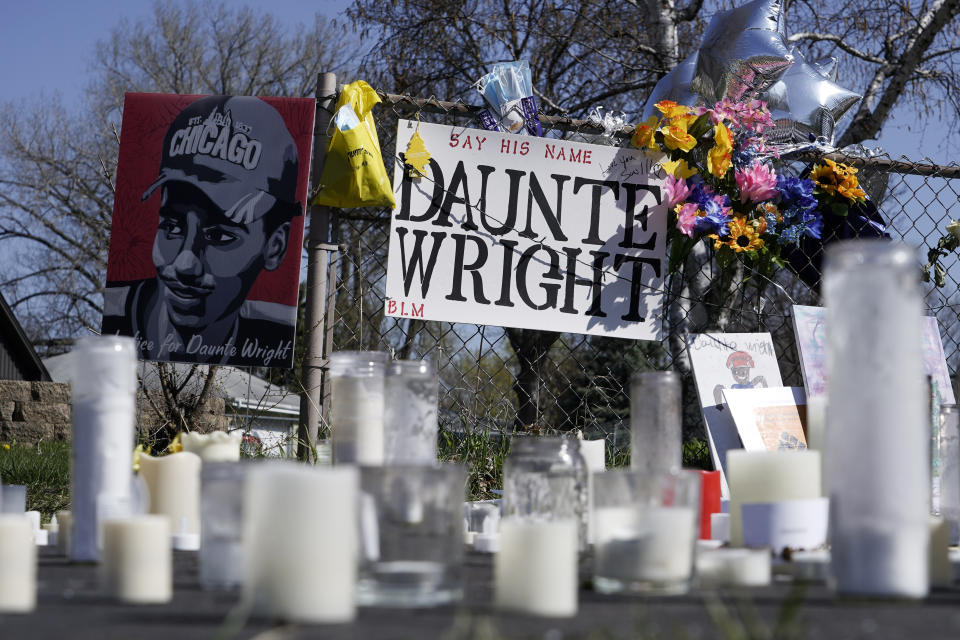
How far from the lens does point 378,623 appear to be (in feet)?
2.61

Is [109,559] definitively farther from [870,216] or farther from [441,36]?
[441,36]

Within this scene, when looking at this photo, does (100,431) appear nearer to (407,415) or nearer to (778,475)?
(407,415)

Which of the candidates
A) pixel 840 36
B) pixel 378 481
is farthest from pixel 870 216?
pixel 840 36

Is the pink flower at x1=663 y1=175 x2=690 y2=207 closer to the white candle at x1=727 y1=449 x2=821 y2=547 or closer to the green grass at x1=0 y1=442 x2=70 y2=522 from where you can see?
the white candle at x1=727 y1=449 x2=821 y2=547

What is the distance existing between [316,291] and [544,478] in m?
1.61

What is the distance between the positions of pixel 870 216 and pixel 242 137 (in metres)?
2.02

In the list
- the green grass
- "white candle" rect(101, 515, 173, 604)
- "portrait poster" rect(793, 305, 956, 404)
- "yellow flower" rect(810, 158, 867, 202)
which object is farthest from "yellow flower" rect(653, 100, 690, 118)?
the green grass

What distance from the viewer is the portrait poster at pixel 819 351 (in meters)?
2.86

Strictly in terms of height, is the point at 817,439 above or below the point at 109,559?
above

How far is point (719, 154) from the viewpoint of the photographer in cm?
304

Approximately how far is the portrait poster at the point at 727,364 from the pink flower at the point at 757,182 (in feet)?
1.44

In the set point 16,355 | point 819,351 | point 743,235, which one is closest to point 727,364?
point 819,351

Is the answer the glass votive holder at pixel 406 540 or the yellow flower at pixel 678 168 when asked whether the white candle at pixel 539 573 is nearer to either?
the glass votive holder at pixel 406 540

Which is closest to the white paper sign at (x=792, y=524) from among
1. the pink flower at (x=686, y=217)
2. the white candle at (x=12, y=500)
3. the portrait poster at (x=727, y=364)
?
the white candle at (x=12, y=500)
